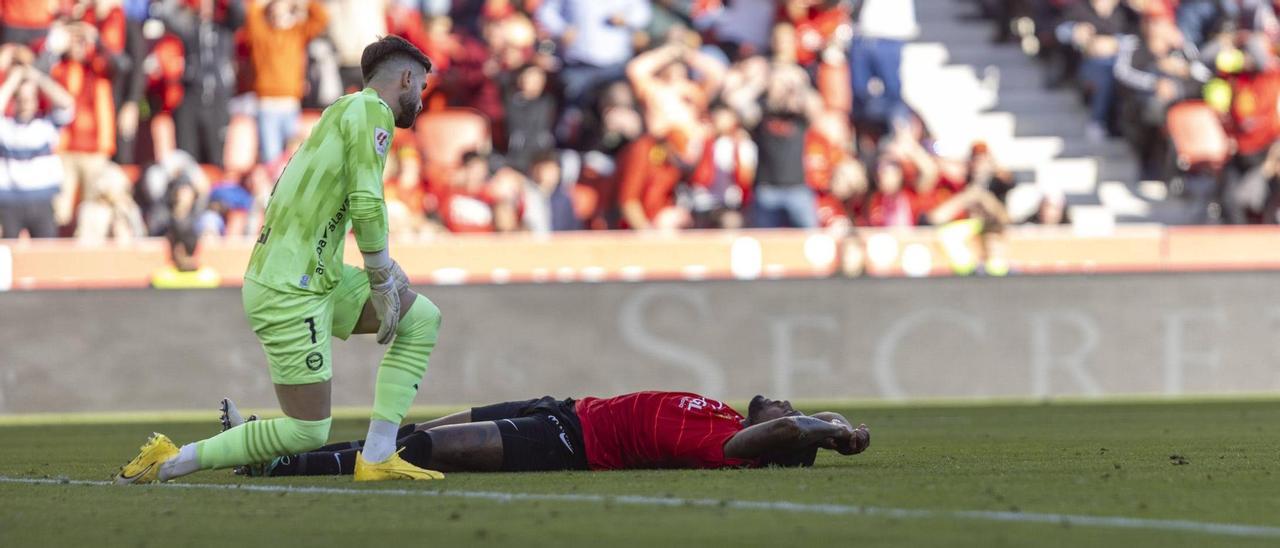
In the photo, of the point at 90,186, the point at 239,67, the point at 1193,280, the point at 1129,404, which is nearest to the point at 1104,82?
the point at 1193,280

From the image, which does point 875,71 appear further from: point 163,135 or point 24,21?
point 24,21

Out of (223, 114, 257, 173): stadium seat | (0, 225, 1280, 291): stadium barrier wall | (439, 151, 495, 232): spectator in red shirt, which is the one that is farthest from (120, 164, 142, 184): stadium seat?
(439, 151, 495, 232): spectator in red shirt

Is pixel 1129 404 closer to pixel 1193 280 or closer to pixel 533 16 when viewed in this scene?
pixel 1193 280

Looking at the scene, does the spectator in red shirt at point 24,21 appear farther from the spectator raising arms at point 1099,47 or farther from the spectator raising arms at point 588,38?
the spectator raising arms at point 1099,47

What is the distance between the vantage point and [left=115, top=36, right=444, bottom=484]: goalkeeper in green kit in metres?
8.30

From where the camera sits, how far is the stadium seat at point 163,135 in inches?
827

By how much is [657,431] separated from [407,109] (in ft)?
5.98

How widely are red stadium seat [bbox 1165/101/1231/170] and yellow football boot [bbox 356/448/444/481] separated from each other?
1650cm

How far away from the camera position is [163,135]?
69.5 feet

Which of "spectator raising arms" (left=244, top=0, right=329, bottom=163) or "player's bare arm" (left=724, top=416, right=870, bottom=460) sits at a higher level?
"spectator raising arms" (left=244, top=0, right=329, bottom=163)

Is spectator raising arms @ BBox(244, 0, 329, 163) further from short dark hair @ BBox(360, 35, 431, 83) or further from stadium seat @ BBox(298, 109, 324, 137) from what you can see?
short dark hair @ BBox(360, 35, 431, 83)

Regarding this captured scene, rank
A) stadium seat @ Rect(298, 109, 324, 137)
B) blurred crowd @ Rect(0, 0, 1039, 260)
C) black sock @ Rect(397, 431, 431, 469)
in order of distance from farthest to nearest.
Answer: stadium seat @ Rect(298, 109, 324, 137) < blurred crowd @ Rect(0, 0, 1039, 260) < black sock @ Rect(397, 431, 431, 469)

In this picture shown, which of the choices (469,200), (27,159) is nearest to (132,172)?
(27,159)

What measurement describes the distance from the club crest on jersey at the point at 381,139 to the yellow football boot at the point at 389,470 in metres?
1.29
